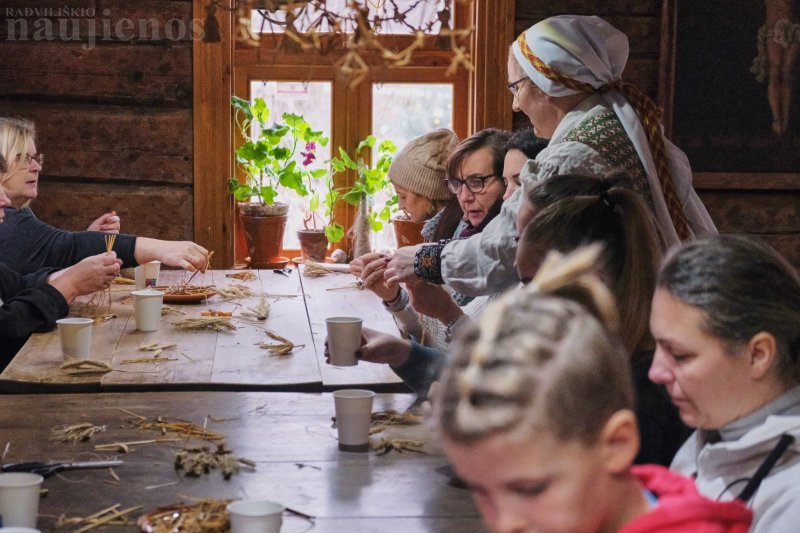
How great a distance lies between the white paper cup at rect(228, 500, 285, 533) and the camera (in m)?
1.55

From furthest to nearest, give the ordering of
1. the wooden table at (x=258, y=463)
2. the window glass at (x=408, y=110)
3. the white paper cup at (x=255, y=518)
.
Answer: the window glass at (x=408, y=110), the wooden table at (x=258, y=463), the white paper cup at (x=255, y=518)

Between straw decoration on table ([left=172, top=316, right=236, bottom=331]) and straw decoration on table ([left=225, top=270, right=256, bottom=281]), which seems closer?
straw decoration on table ([left=172, top=316, right=236, bottom=331])

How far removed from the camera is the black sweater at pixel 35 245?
168 inches

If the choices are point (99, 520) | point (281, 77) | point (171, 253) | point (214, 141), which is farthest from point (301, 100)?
point (99, 520)

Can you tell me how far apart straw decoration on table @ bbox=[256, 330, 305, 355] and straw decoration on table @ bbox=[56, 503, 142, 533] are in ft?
4.24

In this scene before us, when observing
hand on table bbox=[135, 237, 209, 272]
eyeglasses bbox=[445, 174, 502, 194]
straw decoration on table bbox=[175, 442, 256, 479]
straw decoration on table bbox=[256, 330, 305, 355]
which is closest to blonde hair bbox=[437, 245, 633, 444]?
straw decoration on table bbox=[175, 442, 256, 479]

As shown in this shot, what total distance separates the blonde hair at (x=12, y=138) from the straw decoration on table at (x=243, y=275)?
0.96 meters

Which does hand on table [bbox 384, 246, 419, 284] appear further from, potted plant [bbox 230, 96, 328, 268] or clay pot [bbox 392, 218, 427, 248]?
potted plant [bbox 230, 96, 328, 268]

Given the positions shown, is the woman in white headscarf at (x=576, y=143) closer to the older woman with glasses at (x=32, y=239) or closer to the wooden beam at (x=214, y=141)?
the older woman with glasses at (x=32, y=239)

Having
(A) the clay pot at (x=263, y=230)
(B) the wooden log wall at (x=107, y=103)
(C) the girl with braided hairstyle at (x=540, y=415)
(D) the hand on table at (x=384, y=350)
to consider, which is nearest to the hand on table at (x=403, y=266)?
(D) the hand on table at (x=384, y=350)

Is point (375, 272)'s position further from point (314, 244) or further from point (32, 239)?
point (314, 244)

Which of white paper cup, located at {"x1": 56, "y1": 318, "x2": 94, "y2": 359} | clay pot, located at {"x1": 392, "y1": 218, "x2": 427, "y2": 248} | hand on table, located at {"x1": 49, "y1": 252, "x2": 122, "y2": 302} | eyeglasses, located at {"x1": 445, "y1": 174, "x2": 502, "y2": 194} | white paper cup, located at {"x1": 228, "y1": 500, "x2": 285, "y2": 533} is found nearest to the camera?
white paper cup, located at {"x1": 228, "y1": 500, "x2": 285, "y2": 533}

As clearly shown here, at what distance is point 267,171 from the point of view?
5539mm

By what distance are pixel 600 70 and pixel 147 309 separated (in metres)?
1.52
